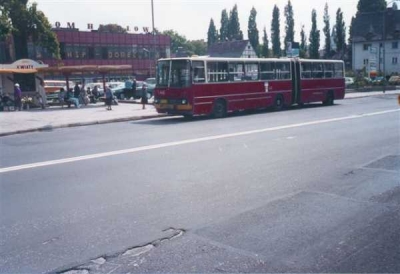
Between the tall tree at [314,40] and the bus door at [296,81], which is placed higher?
the tall tree at [314,40]

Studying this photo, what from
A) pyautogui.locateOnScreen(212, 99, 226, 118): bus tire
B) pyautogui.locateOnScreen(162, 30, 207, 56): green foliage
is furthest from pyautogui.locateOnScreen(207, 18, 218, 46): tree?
pyautogui.locateOnScreen(212, 99, 226, 118): bus tire

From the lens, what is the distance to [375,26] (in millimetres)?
83750

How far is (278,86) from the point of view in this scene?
2448 cm

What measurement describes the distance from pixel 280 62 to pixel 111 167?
16.9 meters

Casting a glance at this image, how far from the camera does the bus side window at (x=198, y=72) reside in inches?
781

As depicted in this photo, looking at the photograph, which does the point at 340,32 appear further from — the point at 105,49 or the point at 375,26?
the point at 105,49

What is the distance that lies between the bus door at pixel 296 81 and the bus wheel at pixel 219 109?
598cm

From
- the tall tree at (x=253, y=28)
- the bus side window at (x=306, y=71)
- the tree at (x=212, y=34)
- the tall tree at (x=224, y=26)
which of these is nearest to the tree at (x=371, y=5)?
the tall tree at (x=253, y=28)

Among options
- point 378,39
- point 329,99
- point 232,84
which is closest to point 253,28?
point 378,39

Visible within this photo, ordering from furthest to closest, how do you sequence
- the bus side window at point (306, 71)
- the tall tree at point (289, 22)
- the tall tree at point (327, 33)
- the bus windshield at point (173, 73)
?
the tall tree at point (289, 22) < the tall tree at point (327, 33) < the bus side window at point (306, 71) < the bus windshield at point (173, 73)

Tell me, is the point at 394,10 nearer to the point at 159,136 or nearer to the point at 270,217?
the point at 159,136

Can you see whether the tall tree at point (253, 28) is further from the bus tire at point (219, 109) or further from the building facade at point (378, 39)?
the bus tire at point (219, 109)

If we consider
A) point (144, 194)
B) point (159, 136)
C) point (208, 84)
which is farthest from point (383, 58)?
point (144, 194)

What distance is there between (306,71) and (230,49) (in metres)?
68.9
